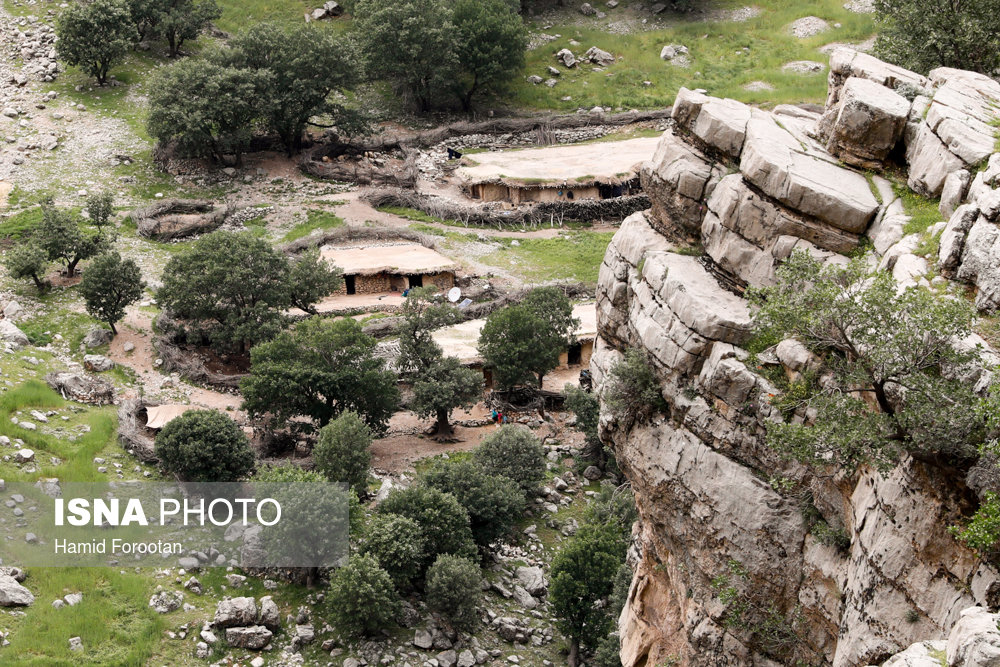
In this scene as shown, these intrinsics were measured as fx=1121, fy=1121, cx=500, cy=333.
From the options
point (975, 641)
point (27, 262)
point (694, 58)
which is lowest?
point (27, 262)

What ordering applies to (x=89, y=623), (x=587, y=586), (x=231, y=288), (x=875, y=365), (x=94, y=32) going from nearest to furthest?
(x=875, y=365) < (x=89, y=623) < (x=587, y=586) < (x=231, y=288) < (x=94, y=32)

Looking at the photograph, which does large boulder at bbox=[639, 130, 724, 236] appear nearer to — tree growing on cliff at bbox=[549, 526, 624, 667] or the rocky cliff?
the rocky cliff

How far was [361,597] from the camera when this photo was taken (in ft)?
144

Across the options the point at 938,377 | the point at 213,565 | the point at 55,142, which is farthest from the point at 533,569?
the point at 55,142

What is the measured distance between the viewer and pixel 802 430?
26062 mm

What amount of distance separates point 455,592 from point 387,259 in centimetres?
3289

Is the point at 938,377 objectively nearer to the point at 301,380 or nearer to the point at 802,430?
the point at 802,430

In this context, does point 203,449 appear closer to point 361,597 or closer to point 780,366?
point 361,597

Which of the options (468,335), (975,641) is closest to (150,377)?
(468,335)

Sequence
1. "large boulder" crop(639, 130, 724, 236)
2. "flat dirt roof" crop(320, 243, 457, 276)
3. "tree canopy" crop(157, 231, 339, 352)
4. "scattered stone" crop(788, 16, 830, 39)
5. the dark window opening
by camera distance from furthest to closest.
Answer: "scattered stone" crop(788, 16, 830, 39) → "flat dirt roof" crop(320, 243, 457, 276) → the dark window opening → "tree canopy" crop(157, 231, 339, 352) → "large boulder" crop(639, 130, 724, 236)

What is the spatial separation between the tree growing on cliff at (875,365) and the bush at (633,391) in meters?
6.47

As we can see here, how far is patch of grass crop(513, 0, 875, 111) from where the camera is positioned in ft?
318

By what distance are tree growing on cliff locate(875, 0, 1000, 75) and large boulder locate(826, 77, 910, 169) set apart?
2503 centimetres

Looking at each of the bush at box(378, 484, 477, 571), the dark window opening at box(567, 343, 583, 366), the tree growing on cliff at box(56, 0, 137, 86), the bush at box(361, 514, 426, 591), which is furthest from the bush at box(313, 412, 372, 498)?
the tree growing on cliff at box(56, 0, 137, 86)
